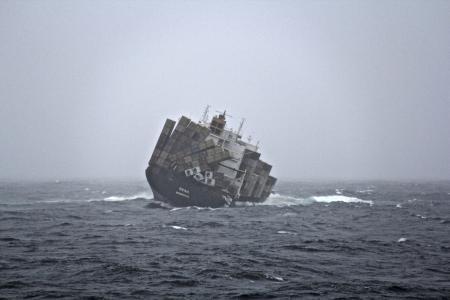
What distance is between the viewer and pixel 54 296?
20.3m

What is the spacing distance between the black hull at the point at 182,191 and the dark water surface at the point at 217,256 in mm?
8445

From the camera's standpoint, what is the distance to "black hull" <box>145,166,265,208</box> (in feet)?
203

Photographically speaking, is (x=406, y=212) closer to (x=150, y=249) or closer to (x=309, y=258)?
(x=309, y=258)

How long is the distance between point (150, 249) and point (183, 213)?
76.6 feet

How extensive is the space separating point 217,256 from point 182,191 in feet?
106

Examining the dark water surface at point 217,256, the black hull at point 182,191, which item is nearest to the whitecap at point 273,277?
the dark water surface at point 217,256

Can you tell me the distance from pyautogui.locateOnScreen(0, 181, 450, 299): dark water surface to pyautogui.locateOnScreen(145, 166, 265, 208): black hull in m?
8.45

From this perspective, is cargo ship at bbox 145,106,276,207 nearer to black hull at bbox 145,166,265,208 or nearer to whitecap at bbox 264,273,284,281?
black hull at bbox 145,166,265,208

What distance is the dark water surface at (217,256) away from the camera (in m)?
22.3

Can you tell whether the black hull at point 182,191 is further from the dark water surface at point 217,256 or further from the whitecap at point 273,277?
the whitecap at point 273,277

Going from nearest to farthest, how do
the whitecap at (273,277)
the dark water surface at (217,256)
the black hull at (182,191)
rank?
the dark water surface at (217,256)
the whitecap at (273,277)
the black hull at (182,191)

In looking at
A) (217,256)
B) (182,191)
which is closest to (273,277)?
(217,256)

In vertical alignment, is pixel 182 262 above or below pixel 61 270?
above

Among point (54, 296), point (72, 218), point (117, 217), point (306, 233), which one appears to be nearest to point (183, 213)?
point (117, 217)
